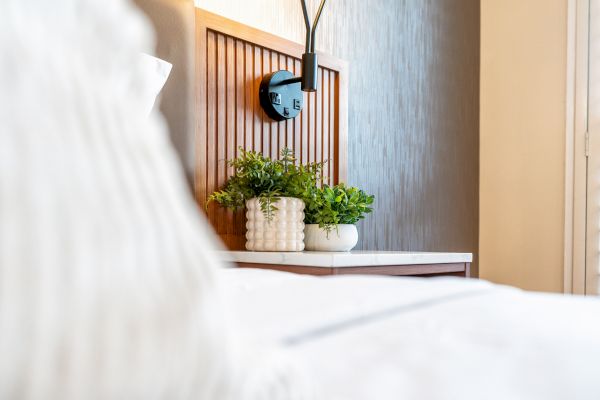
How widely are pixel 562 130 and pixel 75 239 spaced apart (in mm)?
3216

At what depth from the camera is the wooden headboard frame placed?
5.86 feet

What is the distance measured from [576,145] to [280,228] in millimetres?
2008

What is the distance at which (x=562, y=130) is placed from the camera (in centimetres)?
307

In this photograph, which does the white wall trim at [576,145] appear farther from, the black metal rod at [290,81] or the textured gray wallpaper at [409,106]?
the black metal rod at [290,81]

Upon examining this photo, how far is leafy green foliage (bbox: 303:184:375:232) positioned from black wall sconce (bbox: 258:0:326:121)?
0.37 metres

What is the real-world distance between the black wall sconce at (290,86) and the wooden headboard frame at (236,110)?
1.4 inches

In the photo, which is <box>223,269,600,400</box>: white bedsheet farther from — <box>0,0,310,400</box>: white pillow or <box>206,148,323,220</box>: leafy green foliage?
<box>206,148,323,220</box>: leafy green foliage

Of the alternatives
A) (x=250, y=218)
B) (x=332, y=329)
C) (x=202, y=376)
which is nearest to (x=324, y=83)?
(x=250, y=218)

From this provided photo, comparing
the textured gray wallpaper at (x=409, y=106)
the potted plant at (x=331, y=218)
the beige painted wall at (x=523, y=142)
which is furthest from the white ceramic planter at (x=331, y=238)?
the beige painted wall at (x=523, y=142)

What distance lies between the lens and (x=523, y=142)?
3.20 metres

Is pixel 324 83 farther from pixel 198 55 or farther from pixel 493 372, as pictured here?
pixel 493 372

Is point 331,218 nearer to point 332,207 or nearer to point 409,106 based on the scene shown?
point 332,207

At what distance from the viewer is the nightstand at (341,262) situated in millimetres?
1479

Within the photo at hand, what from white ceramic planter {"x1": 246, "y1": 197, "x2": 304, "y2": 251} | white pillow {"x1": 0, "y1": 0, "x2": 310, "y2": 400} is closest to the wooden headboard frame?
white ceramic planter {"x1": 246, "y1": 197, "x2": 304, "y2": 251}
